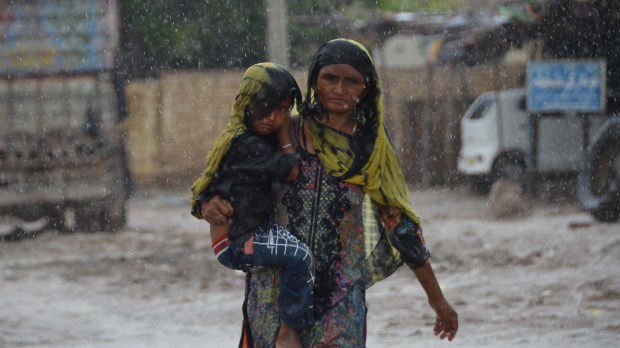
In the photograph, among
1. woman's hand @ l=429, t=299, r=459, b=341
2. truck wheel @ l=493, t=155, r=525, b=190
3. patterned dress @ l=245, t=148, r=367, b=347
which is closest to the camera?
patterned dress @ l=245, t=148, r=367, b=347

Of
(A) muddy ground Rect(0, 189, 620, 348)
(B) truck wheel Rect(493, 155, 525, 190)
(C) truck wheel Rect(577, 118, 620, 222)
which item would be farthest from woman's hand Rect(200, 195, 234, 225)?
(B) truck wheel Rect(493, 155, 525, 190)

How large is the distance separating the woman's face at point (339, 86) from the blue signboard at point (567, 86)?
35.0ft

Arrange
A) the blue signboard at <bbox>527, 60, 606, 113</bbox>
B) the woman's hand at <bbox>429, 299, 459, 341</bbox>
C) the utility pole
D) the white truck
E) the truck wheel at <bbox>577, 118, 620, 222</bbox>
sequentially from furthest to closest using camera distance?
the white truck, the utility pole, the blue signboard at <bbox>527, 60, 606, 113</bbox>, the truck wheel at <bbox>577, 118, 620, 222</bbox>, the woman's hand at <bbox>429, 299, 459, 341</bbox>

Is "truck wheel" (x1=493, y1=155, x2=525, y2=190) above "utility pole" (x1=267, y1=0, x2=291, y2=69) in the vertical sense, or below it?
below

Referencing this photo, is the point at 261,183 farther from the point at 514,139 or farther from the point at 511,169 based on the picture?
the point at 514,139

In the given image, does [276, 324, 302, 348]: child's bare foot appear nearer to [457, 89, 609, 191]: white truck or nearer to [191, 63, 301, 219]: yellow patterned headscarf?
[191, 63, 301, 219]: yellow patterned headscarf

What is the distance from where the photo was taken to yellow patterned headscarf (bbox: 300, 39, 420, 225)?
287 cm

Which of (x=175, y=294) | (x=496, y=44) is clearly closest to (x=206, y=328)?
(x=175, y=294)

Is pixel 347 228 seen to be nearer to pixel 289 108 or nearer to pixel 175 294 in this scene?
pixel 289 108

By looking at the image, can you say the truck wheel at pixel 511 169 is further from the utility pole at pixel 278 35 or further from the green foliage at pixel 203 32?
the green foliage at pixel 203 32

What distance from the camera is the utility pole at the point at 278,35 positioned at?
13.3m

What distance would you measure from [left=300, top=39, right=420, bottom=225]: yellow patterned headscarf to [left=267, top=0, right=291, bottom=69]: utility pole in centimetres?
996

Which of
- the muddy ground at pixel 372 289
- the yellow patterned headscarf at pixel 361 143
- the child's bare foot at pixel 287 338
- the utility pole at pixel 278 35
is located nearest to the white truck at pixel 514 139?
the muddy ground at pixel 372 289

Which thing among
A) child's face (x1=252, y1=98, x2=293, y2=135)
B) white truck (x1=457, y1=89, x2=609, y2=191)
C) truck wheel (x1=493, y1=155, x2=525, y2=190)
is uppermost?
child's face (x1=252, y1=98, x2=293, y2=135)
